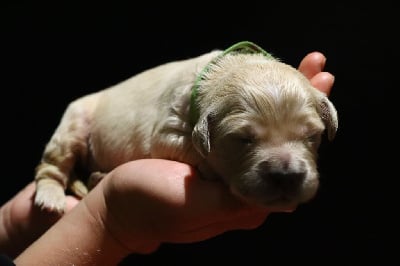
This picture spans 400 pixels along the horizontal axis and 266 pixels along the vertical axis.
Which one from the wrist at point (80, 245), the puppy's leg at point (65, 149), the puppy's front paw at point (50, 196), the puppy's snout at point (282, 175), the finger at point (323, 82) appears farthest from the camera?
the puppy's leg at point (65, 149)

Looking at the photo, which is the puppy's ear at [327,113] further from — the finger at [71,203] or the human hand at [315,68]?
the finger at [71,203]

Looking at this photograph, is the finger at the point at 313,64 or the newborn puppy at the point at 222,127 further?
the finger at the point at 313,64

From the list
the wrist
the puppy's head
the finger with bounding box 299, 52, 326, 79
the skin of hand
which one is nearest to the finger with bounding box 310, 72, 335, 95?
the skin of hand

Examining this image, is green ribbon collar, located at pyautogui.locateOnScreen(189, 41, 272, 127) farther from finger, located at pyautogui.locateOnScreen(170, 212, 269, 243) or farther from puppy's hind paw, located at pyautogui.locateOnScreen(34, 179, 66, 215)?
puppy's hind paw, located at pyautogui.locateOnScreen(34, 179, 66, 215)

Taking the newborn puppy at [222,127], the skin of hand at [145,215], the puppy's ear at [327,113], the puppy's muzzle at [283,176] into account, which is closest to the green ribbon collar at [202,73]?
the newborn puppy at [222,127]

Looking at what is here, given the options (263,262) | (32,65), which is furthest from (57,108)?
(263,262)

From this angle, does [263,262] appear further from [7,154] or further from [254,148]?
[7,154]

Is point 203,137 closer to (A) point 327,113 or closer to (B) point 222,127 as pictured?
(B) point 222,127
